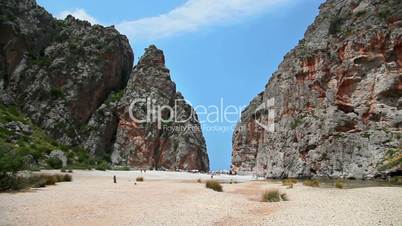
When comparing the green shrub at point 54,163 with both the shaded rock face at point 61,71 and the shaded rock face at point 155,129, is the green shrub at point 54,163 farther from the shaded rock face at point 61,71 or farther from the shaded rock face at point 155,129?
the shaded rock face at point 155,129

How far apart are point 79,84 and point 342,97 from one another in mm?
62485

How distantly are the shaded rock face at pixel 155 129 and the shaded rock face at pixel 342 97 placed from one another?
23.9 meters

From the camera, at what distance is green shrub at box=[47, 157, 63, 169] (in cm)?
6120

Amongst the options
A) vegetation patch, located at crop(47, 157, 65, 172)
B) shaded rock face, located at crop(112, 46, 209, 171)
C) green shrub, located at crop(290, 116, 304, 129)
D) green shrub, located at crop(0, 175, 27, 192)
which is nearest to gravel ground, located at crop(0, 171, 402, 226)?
green shrub, located at crop(0, 175, 27, 192)

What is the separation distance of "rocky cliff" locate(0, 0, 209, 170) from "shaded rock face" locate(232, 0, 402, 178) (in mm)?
29321

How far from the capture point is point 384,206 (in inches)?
750

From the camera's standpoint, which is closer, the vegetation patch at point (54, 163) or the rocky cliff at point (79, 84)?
the vegetation patch at point (54, 163)

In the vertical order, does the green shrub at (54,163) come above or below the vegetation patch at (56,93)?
below

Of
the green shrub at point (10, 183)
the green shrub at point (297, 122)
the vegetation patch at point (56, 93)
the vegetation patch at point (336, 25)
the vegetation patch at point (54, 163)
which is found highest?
the vegetation patch at point (336, 25)

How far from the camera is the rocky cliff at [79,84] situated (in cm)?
8994

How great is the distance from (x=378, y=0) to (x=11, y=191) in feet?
210

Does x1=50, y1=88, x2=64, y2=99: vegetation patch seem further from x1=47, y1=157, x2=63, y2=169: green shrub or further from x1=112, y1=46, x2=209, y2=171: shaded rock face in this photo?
x1=47, y1=157, x2=63, y2=169: green shrub

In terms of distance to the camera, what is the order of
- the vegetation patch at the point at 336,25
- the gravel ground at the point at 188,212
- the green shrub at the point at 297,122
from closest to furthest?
1. the gravel ground at the point at 188,212
2. the green shrub at the point at 297,122
3. the vegetation patch at the point at 336,25

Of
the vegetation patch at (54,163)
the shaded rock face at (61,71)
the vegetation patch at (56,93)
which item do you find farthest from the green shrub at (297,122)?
the vegetation patch at (56,93)
